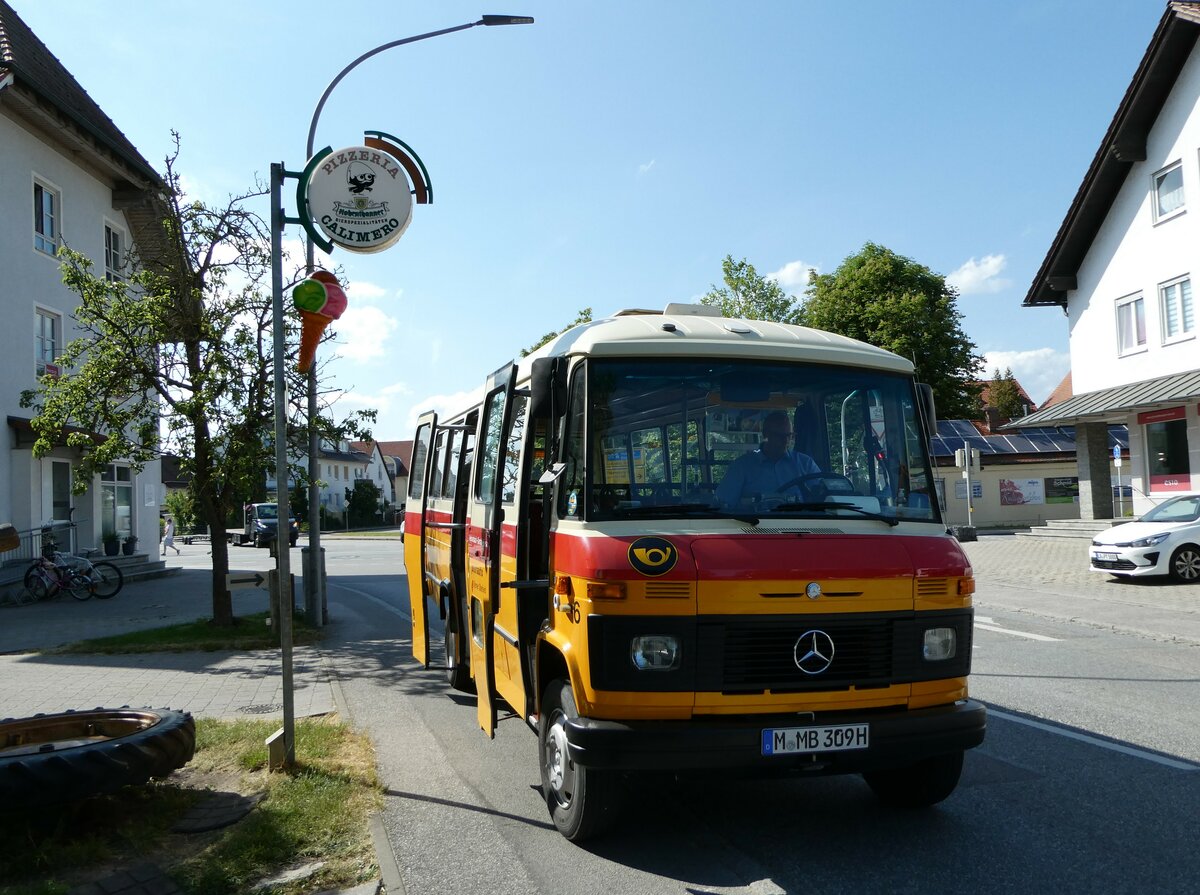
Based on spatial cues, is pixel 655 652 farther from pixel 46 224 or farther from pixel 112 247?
pixel 112 247

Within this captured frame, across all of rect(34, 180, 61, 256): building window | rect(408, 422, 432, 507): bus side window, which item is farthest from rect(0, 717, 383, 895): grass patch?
rect(34, 180, 61, 256): building window

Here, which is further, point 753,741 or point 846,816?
point 846,816

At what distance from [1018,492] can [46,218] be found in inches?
1446

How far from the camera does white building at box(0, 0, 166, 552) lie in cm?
2066

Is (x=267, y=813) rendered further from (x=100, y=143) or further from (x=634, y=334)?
(x=100, y=143)

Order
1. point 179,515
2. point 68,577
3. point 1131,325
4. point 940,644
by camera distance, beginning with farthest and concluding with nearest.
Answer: point 179,515 → point 1131,325 → point 68,577 → point 940,644

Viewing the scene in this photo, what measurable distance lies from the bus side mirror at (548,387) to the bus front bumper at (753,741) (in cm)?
154

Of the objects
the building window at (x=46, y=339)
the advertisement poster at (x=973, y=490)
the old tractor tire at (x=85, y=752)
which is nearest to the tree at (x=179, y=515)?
the building window at (x=46, y=339)

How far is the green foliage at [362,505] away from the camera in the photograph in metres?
73.9

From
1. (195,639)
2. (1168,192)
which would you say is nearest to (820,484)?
(195,639)

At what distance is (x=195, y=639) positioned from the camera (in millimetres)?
12734

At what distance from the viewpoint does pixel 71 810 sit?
5191mm

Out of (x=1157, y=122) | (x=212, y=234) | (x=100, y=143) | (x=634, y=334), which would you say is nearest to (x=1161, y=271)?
(x=1157, y=122)

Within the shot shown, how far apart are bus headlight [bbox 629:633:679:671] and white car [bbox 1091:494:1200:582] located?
1510 cm
